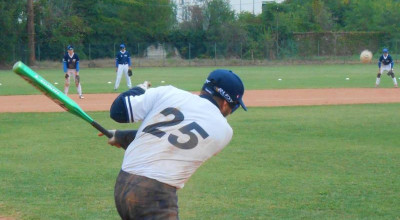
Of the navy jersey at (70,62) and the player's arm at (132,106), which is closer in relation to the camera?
the player's arm at (132,106)

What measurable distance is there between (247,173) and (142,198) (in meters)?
6.13

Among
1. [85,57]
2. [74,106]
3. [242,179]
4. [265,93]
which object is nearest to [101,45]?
[85,57]

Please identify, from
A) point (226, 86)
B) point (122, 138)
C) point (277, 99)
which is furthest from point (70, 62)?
point (226, 86)

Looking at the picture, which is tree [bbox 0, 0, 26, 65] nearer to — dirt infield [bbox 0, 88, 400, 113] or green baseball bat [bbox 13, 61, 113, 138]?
dirt infield [bbox 0, 88, 400, 113]

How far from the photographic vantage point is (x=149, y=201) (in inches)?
171

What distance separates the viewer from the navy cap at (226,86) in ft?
14.7

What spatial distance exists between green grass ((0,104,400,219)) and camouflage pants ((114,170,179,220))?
3504 millimetres

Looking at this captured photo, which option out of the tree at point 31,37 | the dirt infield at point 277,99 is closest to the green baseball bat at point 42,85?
the dirt infield at point 277,99

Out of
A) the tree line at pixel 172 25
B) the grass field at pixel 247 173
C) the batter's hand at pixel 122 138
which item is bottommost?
the grass field at pixel 247 173

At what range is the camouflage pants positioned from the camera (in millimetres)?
4344

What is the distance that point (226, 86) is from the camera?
177 inches

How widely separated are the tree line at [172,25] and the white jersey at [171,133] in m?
58.4

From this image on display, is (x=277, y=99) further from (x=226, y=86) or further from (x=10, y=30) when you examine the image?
(x=10, y=30)

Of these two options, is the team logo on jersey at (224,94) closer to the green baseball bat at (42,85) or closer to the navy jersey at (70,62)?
the green baseball bat at (42,85)
